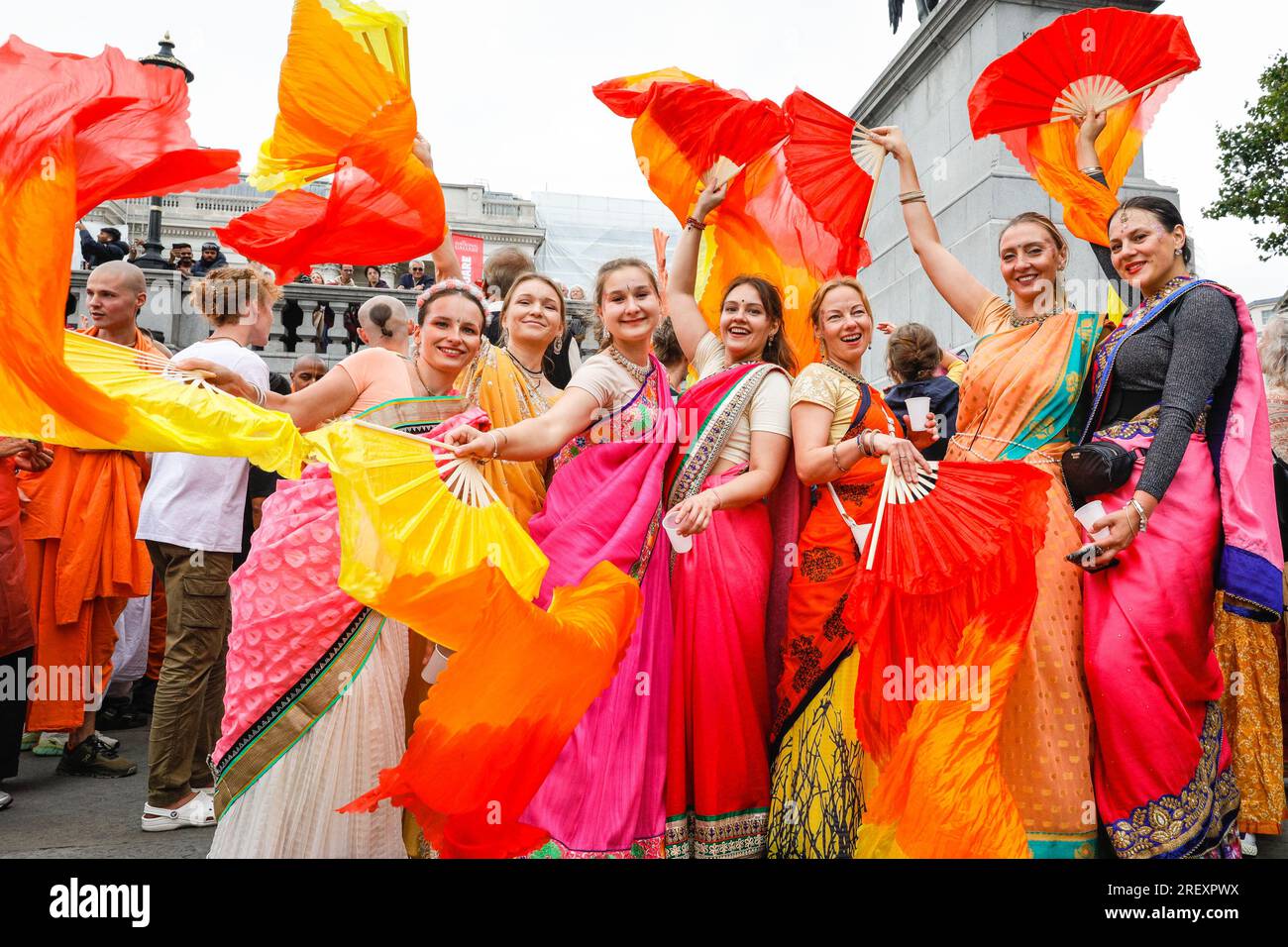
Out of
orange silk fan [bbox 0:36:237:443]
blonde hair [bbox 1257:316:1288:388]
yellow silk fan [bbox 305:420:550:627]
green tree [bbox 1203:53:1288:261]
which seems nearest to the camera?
yellow silk fan [bbox 305:420:550:627]

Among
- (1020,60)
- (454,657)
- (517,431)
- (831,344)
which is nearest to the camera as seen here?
(454,657)

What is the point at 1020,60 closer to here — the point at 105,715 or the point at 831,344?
the point at 831,344

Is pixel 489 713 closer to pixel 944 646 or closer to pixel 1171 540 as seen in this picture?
pixel 944 646

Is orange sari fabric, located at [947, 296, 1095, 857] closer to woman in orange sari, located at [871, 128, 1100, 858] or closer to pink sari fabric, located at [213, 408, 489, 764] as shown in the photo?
woman in orange sari, located at [871, 128, 1100, 858]

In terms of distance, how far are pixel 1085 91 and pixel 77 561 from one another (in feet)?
17.3

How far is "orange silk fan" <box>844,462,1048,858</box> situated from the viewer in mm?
2756

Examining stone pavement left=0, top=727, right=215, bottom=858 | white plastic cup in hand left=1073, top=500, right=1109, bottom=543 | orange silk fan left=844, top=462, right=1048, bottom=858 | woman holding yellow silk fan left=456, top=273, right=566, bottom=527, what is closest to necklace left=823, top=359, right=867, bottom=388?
orange silk fan left=844, top=462, right=1048, bottom=858

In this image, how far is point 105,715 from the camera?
5828 mm

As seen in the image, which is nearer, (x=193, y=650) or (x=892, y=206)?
(x=193, y=650)

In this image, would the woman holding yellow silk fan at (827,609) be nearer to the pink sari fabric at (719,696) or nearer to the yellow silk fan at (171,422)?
the pink sari fabric at (719,696)

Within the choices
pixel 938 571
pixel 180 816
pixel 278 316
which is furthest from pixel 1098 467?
pixel 278 316

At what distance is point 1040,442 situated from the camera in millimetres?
3229
